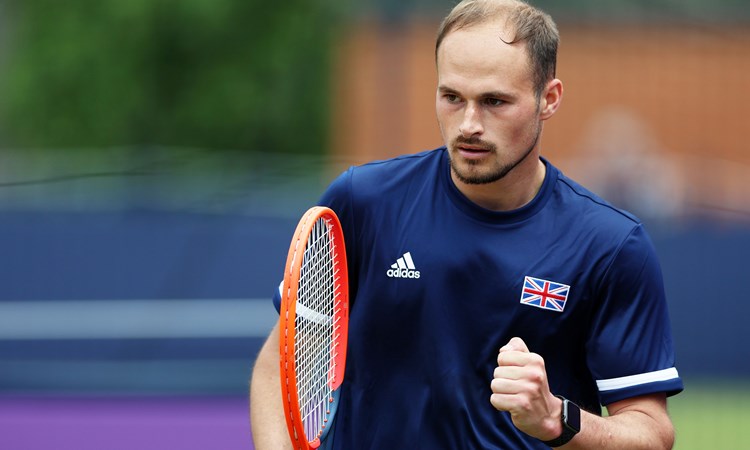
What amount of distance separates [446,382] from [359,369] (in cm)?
27

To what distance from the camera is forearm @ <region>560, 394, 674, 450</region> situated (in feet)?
11.8

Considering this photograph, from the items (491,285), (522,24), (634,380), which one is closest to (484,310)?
(491,285)

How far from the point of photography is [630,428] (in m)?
3.69

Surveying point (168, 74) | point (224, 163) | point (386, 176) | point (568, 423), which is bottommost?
point (168, 74)

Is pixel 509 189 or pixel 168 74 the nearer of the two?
pixel 509 189

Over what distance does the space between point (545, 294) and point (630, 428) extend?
435 mm

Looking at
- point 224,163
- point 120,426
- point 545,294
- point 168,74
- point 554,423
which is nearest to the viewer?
point 554,423

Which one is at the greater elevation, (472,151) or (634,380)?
(472,151)

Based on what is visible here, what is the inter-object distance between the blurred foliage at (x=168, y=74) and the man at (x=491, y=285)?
57.7 feet

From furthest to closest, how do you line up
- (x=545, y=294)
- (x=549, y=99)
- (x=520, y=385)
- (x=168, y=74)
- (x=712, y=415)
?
1. (x=168, y=74)
2. (x=712, y=415)
3. (x=549, y=99)
4. (x=545, y=294)
5. (x=520, y=385)

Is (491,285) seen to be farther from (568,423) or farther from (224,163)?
(224,163)

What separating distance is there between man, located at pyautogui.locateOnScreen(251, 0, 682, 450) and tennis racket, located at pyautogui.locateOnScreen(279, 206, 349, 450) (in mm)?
74

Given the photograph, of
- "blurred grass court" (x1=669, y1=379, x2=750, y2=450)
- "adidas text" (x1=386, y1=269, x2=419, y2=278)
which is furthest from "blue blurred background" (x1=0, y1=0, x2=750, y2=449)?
"adidas text" (x1=386, y1=269, x2=419, y2=278)

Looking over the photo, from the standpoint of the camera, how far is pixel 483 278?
3785 millimetres
